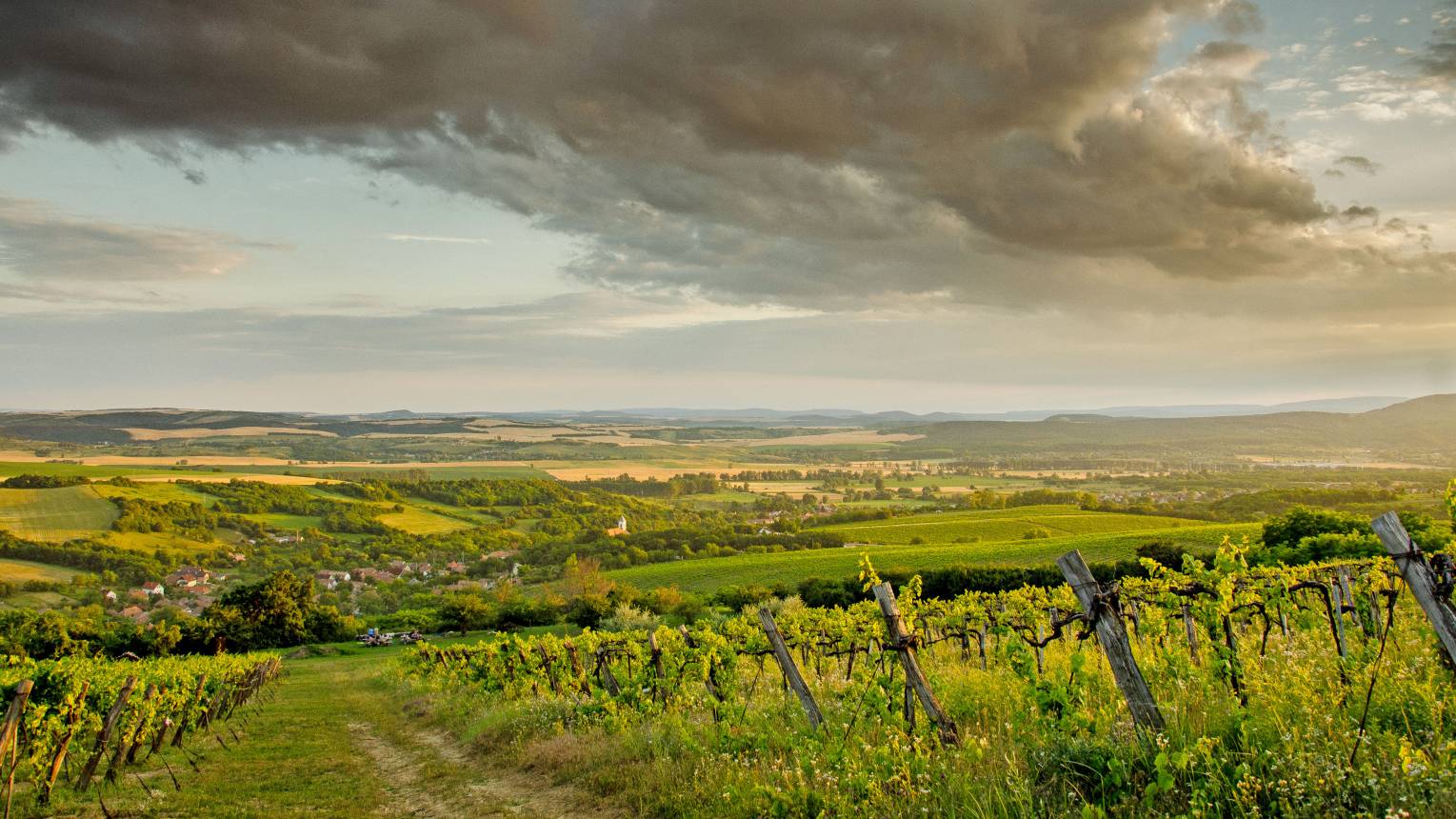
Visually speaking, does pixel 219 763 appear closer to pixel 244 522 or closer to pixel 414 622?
pixel 414 622

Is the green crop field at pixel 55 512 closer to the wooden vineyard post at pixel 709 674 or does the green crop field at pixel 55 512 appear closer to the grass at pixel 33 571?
the grass at pixel 33 571

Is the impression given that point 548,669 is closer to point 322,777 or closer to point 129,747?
point 322,777

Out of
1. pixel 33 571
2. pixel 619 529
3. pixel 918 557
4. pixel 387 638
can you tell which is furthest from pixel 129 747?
pixel 619 529

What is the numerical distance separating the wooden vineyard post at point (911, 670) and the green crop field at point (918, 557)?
207 ft

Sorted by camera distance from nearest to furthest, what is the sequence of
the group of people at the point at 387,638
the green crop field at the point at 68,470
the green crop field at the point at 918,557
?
1. the group of people at the point at 387,638
2. the green crop field at the point at 918,557
3. the green crop field at the point at 68,470

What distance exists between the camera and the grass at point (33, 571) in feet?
344

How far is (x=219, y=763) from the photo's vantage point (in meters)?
14.7

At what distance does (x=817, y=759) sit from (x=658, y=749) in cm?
306

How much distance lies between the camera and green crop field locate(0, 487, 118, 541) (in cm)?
12269

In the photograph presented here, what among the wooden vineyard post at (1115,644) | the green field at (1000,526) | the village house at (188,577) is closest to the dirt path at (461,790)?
the wooden vineyard post at (1115,644)

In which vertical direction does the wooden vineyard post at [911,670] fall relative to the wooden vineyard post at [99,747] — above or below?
above

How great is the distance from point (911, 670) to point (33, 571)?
491ft

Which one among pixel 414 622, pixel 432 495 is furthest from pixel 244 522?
pixel 414 622

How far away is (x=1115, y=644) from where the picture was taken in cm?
589
